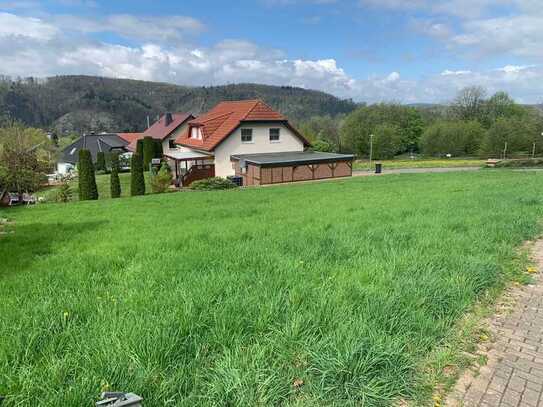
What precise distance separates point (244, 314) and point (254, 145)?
2918cm

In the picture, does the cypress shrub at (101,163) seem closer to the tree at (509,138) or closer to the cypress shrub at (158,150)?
the cypress shrub at (158,150)

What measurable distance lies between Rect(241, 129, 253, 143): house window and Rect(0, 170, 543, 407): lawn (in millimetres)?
25550

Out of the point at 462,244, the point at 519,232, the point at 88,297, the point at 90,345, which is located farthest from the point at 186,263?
the point at 519,232

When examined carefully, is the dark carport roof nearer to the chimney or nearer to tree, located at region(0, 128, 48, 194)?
tree, located at region(0, 128, 48, 194)

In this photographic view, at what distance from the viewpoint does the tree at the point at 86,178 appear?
24109 mm

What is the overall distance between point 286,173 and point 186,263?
2446 cm

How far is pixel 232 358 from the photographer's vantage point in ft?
8.33

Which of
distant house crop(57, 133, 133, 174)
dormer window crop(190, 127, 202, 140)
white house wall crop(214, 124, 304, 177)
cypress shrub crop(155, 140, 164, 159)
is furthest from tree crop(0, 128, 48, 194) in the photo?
distant house crop(57, 133, 133, 174)

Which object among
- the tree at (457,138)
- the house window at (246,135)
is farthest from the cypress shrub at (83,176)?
the tree at (457,138)

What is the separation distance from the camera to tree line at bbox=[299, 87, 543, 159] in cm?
5900

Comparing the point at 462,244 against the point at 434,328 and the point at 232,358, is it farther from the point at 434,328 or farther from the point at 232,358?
the point at 232,358

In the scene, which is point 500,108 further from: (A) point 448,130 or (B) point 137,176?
(B) point 137,176

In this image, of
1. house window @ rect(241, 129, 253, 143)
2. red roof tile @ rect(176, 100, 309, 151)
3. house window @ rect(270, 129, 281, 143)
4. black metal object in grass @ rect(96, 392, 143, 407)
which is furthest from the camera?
house window @ rect(270, 129, 281, 143)

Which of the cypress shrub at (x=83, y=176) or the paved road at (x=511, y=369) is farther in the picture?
the cypress shrub at (x=83, y=176)
